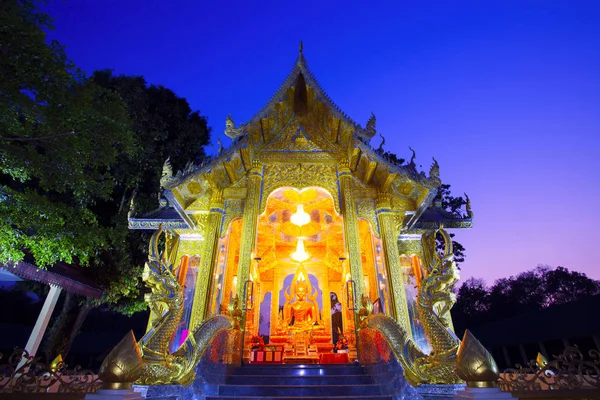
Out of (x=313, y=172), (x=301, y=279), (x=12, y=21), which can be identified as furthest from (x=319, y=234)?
(x=12, y=21)

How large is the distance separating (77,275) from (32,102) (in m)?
5.31

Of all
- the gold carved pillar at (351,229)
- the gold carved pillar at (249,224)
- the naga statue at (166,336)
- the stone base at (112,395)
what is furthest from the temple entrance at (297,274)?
the stone base at (112,395)

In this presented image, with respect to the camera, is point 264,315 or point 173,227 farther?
point 264,315

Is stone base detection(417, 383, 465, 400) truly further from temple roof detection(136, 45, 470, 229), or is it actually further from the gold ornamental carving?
the gold ornamental carving

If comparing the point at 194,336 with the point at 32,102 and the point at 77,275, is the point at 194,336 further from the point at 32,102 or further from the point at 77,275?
the point at 77,275

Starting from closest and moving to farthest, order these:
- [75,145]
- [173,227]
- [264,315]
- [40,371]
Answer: [40,371] → [75,145] → [173,227] → [264,315]

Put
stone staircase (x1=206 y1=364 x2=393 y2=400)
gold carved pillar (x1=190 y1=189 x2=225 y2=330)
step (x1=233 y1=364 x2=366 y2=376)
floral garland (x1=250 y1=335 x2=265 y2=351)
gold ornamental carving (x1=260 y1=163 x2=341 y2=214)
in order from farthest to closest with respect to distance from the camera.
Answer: gold ornamental carving (x1=260 y1=163 x2=341 y2=214) → floral garland (x1=250 y1=335 x2=265 y2=351) → gold carved pillar (x1=190 y1=189 x2=225 y2=330) → step (x1=233 y1=364 x2=366 y2=376) → stone staircase (x1=206 y1=364 x2=393 y2=400)

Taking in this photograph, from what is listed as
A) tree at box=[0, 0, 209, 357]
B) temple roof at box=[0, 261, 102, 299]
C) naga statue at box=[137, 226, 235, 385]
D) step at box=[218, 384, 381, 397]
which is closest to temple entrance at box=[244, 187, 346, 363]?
step at box=[218, 384, 381, 397]

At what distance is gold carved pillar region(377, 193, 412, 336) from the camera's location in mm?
5688

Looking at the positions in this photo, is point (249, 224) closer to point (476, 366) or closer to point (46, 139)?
point (46, 139)

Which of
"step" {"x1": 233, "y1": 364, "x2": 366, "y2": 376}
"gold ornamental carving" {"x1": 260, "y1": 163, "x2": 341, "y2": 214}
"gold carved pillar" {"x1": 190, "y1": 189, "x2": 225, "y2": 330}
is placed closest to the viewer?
"step" {"x1": 233, "y1": 364, "x2": 366, "y2": 376}

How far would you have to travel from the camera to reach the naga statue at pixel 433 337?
3363mm

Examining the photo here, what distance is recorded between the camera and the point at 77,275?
316 inches

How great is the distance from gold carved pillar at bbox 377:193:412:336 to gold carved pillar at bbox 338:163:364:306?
0.55m
